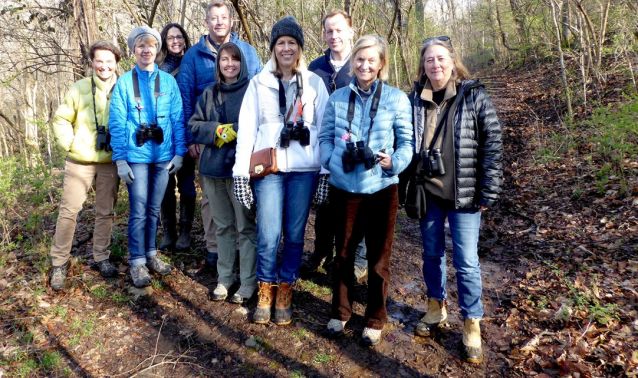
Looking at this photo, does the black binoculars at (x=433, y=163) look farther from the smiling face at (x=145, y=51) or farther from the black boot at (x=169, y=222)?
the black boot at (x=169, y=222)

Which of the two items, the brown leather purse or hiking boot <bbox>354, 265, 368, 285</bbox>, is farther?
hiking boot <bbox>354, 265, 368, 285</bbox>

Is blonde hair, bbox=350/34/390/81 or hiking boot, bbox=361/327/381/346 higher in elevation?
blonde hair, bbox=350/34/390/81

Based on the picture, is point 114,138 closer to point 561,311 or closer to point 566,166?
point 561,311

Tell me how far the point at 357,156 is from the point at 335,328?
4.71ft

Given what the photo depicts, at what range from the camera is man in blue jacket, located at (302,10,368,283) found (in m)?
3.94

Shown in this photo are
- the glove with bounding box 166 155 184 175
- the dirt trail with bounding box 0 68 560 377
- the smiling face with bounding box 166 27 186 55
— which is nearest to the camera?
the dirt trail with bounding box 0 68 560 377

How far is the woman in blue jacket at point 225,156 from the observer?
12.2 feet

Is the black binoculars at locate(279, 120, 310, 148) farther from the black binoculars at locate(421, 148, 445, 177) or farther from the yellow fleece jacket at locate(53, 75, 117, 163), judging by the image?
the yellow fleece jacket at locate(53, 75, 117, 163)

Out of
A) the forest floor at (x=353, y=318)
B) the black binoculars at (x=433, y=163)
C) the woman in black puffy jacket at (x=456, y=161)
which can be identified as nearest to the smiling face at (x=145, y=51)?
the forest floor at (x=353, y=318)

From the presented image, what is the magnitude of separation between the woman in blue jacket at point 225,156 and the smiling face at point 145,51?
0.66m

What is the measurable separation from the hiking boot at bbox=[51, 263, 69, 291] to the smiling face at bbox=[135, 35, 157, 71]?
82.6 inches

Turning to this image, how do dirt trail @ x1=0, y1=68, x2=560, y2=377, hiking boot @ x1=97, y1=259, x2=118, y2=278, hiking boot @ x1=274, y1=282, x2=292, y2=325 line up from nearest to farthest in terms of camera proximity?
dirt trail @ x1=0, y1=68, x2=560, y2=377, hiking boot @ x1=274, y1=282, x2=292, y2=325, hiking boot @ x1=97, y1=259, x2=118, y2=278

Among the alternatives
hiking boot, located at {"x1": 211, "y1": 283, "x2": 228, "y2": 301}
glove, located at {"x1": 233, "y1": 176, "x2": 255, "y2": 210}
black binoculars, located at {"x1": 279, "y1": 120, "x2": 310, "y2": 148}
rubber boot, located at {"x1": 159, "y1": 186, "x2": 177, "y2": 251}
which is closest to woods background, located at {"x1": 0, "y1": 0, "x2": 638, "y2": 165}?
rubber boot, located at {"x1": 159, "y1": 186, "x2": 177, "y2": 251}

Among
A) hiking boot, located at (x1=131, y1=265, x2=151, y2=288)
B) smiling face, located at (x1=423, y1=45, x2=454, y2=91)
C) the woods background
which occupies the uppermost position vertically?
→ the woods background
